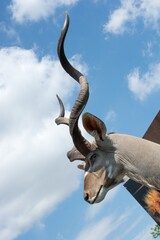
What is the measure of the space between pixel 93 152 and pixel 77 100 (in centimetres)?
65

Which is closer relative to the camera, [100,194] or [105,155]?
[100,194]

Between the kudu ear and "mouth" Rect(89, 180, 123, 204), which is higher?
the kudu ear

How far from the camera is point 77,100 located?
17.1 ft

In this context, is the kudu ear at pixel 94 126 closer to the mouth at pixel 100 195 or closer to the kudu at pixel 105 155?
the kudu at pixel 105 155

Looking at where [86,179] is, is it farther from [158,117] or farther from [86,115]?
[158,117]

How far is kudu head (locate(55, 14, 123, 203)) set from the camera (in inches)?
204

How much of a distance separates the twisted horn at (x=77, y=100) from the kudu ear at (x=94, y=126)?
97mm

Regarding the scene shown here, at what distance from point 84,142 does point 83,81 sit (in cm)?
71

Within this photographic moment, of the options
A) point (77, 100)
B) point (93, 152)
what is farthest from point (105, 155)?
point (77, 100)

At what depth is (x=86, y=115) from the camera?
519 cm

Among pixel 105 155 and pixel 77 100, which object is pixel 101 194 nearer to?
pixel 105 155

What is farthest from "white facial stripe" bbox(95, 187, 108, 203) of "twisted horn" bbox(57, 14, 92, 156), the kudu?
"twisted horn" bbox(57, 14, 92, 156)

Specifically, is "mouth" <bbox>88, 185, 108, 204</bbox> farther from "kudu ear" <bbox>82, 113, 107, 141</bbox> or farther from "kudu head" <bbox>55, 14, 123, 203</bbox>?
"kudu ear" <bbox>82, 113, 107, 141</bbox>

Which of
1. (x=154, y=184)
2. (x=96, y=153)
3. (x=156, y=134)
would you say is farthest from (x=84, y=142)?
(x=156, y=134)
